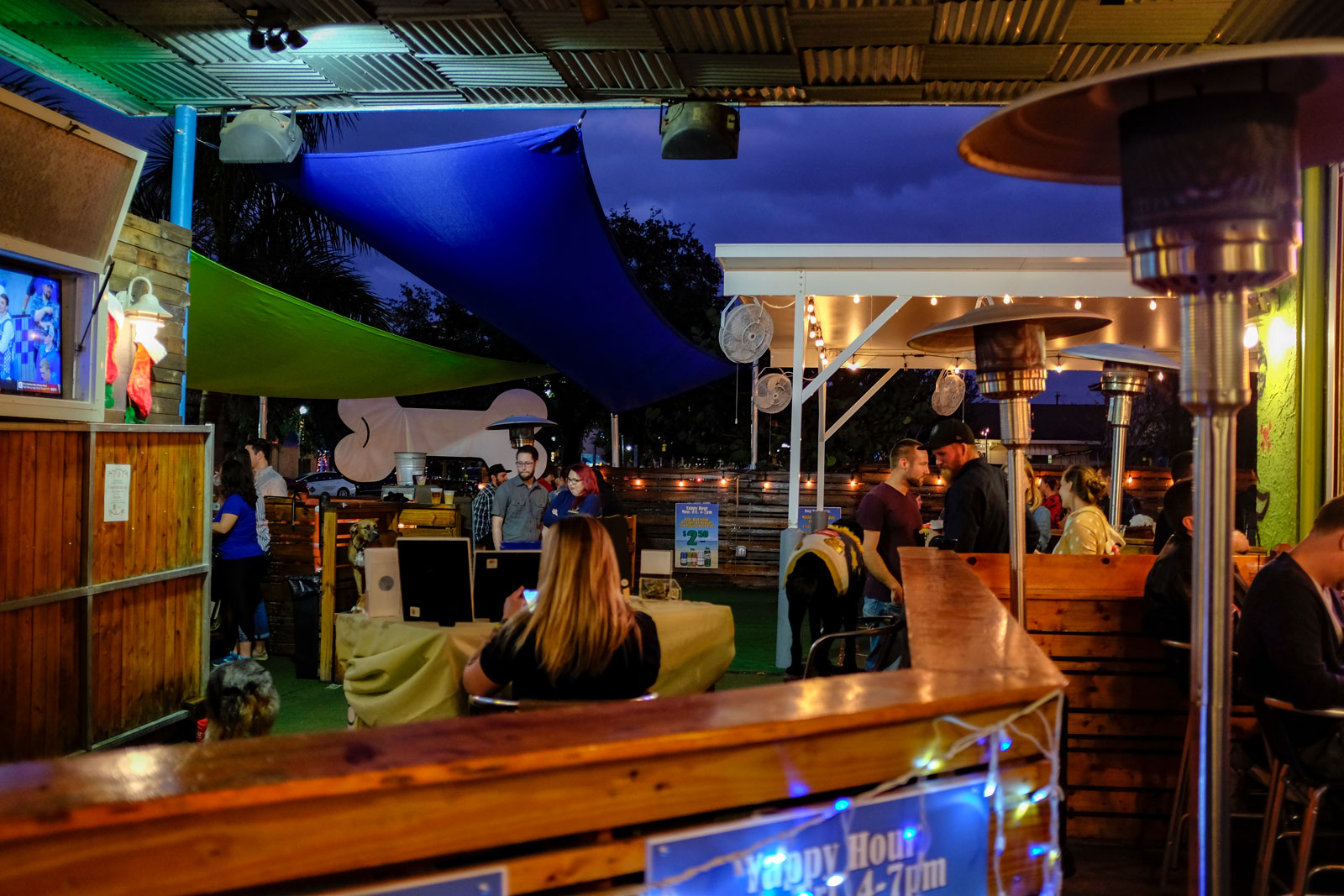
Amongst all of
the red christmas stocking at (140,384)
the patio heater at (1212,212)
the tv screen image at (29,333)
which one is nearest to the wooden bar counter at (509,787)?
the patio heater at (1212,212)

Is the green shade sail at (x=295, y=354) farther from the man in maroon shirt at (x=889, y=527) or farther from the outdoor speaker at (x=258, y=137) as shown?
the man in maroon shirt at (x=889, y=527)

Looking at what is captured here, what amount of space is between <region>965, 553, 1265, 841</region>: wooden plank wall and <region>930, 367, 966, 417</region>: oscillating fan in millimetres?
7624

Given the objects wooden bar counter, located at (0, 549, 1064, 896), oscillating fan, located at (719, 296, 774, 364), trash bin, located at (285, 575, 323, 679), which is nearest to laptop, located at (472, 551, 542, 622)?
trash bin, located at (285, 575, 323, 679)

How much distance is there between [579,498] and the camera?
781 cm

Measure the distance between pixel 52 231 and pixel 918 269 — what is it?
5.82 metres

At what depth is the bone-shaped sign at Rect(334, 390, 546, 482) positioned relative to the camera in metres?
15.7

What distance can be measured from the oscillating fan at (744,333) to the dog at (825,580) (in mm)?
1817

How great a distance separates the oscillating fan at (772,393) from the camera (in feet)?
32.9

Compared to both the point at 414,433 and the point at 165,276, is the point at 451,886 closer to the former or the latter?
the point at 165,276

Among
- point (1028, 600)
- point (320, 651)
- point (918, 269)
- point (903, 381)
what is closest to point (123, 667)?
point (320, 651)

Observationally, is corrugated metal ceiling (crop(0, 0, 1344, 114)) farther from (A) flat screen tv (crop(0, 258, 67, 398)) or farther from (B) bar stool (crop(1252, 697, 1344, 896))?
(B) bar stool (crop(1252, 697, 1344, 896))

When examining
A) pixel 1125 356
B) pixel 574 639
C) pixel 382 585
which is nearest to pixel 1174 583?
pixel 1125 356

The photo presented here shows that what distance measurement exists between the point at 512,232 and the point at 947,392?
6389 mm

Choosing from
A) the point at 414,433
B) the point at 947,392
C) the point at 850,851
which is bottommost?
the point at 850,851
